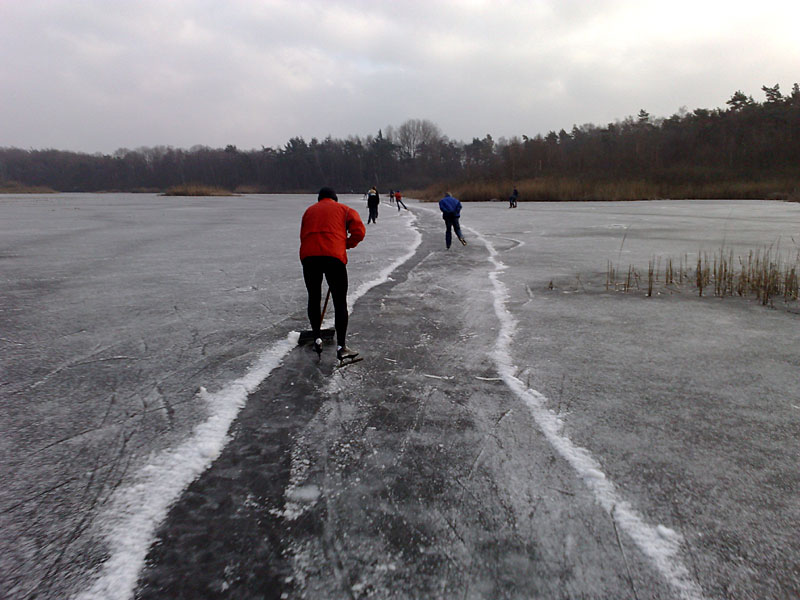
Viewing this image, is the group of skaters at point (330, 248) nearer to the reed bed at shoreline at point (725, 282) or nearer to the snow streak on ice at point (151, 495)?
the snow streak on ice at point (151, 495)

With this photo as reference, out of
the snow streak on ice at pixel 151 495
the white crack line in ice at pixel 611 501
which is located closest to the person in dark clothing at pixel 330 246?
the snow streak on ice at pixel 151 495

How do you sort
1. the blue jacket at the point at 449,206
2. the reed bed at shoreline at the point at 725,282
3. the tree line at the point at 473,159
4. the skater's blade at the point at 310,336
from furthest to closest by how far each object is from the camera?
1. the tree line at the point at 473,159
2. the blue jacket at the point at 449,206
3. the reed bed at shoreline at the point at 725,282
4. the skater's blade at the point at 310,336

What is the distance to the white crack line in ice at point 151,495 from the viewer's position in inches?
72.7

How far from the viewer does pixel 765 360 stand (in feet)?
13.7

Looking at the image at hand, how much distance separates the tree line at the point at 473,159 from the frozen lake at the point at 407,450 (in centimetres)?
4647

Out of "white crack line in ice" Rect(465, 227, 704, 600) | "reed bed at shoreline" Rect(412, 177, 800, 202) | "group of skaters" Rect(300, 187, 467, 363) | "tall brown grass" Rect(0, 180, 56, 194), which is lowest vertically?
"white crack line in ice" Rect(465, 227, 704, 600)

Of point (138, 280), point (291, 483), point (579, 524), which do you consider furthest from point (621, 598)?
point (138, 280)

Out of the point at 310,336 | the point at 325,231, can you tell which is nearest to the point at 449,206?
the point at 310,336

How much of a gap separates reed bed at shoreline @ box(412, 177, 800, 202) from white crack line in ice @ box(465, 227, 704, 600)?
3982 centimetres

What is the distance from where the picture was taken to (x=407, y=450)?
2766mm

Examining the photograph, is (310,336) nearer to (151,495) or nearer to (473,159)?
(151,495)

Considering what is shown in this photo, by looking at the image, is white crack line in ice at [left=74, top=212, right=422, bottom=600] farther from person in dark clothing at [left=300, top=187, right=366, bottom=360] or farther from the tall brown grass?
the tall brown grass

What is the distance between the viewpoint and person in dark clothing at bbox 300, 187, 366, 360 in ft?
13.4

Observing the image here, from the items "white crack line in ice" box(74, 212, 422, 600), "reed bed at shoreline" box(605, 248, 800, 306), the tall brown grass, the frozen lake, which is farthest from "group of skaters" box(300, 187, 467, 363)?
the tall brown grass
